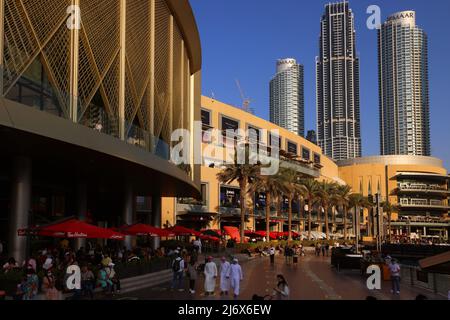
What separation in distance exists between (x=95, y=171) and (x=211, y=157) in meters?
48.8

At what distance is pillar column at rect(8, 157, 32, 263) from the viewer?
2323cm

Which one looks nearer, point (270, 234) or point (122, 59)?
point (122, 59)

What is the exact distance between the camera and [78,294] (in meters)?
18.9

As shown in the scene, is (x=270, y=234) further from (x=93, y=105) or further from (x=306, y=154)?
(x=93, y=105)

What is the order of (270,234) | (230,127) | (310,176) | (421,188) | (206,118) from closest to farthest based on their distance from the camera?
(270,234) < (206,118) < (230,127) < (310,176) < (421,188)

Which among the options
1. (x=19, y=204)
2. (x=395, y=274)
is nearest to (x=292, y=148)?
(x=395, y=274)

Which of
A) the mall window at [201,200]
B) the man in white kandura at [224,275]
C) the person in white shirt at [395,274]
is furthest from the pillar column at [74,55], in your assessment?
the mall window at [201,200]

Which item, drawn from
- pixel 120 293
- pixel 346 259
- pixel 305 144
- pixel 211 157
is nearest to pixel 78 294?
pixel 120 293

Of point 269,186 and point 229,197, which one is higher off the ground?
point 269,186

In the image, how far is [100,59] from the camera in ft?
89.2

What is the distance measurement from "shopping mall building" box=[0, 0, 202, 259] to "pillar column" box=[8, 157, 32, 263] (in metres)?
0.04

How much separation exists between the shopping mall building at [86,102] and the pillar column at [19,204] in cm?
4

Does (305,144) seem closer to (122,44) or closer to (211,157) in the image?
(211,157)

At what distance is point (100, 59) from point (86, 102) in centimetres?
359
